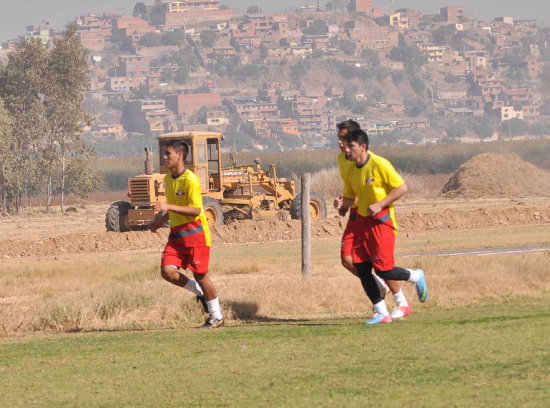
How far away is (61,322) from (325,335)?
13.2 ft

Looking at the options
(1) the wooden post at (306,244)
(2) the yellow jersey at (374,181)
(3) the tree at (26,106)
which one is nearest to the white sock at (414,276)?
(2) the yellow jersey at (374,181)

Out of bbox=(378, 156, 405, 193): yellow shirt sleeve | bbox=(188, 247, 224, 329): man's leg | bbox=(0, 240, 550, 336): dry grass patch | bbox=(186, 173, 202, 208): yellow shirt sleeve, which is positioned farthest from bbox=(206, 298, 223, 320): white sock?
bbox=(378, 156, 405, 193): yellow shirt sleeve

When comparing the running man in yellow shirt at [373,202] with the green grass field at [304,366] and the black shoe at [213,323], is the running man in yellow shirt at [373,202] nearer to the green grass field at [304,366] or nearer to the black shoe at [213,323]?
the green grass field at [304,366]

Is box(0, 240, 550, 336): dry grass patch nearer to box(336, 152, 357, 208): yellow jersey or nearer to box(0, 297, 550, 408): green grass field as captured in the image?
box(0, 297, 550, 408): green grass field

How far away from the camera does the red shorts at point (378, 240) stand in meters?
11.0

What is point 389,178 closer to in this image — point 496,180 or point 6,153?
point 6,153

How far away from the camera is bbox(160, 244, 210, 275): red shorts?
1184cm

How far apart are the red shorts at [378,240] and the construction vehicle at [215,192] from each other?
63.0ft

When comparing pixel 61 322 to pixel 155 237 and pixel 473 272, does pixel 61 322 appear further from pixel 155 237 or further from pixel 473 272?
pixel 155 237

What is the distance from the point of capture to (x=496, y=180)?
5381cm

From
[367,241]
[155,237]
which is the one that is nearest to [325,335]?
[367,241]

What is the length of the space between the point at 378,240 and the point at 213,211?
21.0 meters

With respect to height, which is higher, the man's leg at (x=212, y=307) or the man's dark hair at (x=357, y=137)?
the man's dark hair at (x=357, y=137)

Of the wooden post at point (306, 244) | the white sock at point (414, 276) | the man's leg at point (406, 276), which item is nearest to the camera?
the man's leg at point (406, 276)
